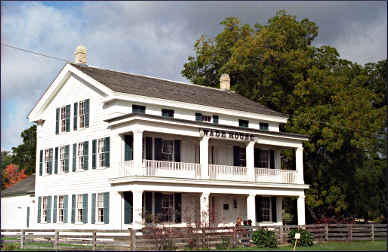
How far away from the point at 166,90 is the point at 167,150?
4.78 m

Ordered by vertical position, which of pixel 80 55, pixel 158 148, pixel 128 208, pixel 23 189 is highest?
pixel 80 55

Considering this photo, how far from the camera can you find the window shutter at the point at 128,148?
28.5 metres

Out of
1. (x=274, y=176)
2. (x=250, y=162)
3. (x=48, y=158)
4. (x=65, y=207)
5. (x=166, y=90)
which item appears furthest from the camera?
(x=48, y=158)

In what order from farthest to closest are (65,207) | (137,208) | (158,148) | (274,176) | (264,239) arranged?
(274,176), (65,207), (158,148), (137,208), (264,239)

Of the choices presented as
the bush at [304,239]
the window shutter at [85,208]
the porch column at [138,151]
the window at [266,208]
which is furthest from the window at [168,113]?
the bush at [304,239]

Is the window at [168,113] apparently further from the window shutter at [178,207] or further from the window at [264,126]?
the window at [264,126]

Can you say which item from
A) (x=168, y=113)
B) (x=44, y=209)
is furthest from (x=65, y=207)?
(x=168, y=113)

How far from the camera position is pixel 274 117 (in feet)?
121

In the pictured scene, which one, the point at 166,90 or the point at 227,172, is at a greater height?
the point at 166,90

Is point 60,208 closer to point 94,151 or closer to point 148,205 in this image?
point 94,151

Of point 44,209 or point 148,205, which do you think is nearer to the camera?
point 148,205

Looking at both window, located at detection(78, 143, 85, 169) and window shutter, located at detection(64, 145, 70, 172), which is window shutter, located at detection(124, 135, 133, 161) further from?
window shutter, located at detection(64, 145, 70, 172)

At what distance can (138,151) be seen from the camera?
26.5 m

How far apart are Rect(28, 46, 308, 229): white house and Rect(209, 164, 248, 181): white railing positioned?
64 millimetres
